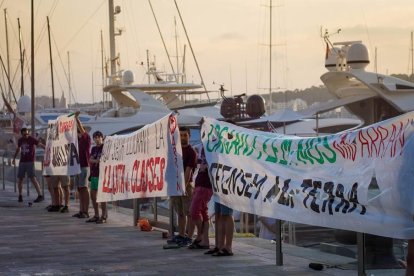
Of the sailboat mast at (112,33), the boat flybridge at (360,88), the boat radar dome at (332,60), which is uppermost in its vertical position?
the sailboat mast at (112,33)

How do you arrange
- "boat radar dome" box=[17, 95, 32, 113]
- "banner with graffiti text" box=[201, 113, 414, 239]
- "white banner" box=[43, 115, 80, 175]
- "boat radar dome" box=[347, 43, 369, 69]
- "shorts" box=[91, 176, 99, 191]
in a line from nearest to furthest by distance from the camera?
1. "banner with graffiti text" box=[201, 113, 414, 239]
2. "shorts" box=[91, 176, 99, 191]
3. "white banner" box=[43, 115, 80, 175]
4. "boat radar dome" box=[347, 43, 369, 69]
5. "boat radar dome" box=[17, 95, 32, 113]

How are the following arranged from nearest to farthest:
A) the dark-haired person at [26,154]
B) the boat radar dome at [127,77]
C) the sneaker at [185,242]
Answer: the sneaker at [185,242], the dark-haired person at [26,154], the boat radar dome at [127,77]

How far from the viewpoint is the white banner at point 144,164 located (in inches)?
493

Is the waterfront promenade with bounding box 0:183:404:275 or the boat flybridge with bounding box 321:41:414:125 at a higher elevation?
the boat flybridge with bounding box 321:41:414:125

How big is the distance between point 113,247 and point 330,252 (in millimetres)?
3350

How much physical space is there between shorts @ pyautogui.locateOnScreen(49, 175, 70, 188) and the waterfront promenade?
3052mm

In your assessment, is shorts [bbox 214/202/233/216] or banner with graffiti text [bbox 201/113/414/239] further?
shorts [bbox 214/202/233/216]

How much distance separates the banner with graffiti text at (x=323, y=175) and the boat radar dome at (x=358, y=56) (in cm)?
1446

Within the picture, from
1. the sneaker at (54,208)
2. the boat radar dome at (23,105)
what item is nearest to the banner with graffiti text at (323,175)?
the sneaker at (54,208)

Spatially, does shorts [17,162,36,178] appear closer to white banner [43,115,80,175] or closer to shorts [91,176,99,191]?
white banner [43,115,80,175]

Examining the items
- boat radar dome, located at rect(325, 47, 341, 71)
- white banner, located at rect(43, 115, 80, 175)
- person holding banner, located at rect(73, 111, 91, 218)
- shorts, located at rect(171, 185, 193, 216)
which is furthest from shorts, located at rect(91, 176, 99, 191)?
boat radar dome, located at rect(325, 47, 341, 71)

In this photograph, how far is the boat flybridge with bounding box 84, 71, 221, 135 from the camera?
129 feet

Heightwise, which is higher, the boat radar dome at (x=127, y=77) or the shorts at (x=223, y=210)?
the boat radar dome at (x=127, y=77)

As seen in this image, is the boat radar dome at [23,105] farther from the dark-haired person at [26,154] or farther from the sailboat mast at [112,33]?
the dark-haired person at [26,154]
